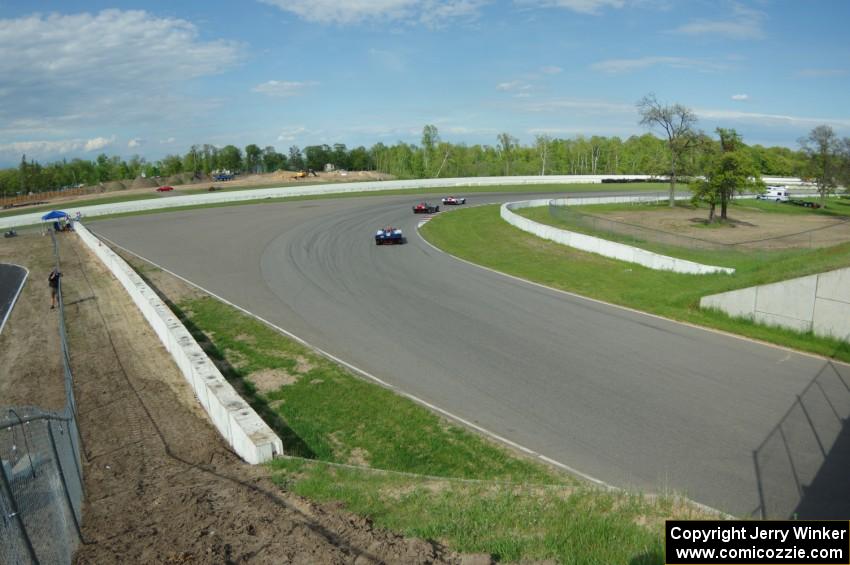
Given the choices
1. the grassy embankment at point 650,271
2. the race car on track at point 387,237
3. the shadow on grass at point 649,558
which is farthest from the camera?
the race car on track at point 387,237

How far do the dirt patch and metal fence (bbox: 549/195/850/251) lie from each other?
22.1 meters

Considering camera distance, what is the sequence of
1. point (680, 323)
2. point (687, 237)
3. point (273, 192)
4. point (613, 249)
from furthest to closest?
point (273, 192), point (613, 249), point (687, 237), point (680, 323)

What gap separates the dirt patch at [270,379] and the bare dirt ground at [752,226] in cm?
2861

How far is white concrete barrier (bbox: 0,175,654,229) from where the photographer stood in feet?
194

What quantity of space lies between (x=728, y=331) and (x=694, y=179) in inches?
1289

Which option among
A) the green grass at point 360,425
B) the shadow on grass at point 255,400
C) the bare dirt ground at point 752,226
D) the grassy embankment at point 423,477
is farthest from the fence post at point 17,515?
the bare dirt ground at point 752,226

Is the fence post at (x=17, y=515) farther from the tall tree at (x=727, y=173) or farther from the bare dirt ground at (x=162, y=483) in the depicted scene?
the tall tree at (x=727, y=173)

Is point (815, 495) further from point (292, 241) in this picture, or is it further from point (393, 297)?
point (292, 241)

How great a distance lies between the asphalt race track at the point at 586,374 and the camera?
10.2 metres

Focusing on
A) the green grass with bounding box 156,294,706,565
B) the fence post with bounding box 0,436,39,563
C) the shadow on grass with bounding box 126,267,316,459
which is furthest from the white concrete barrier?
the fence post with bounding box 0,436,39,563

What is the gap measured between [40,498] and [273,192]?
221 feet

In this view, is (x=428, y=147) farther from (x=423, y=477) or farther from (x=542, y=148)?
(x=423, y=477)

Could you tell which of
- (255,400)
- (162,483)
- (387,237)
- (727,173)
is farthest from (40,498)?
(727,173)

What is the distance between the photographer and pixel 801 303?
1725 centimetres
